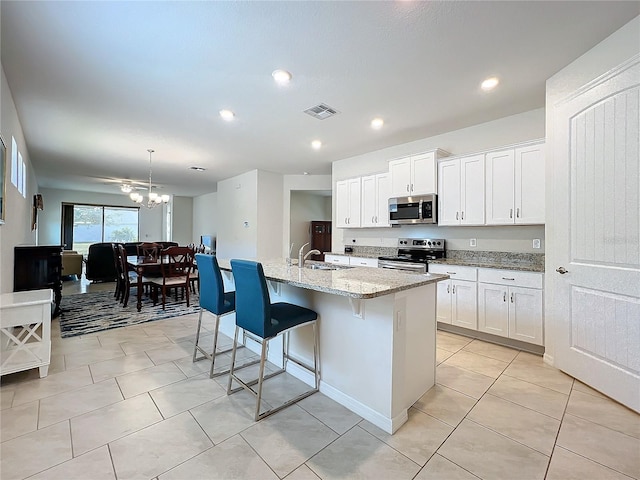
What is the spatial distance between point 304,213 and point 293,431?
7184 mm

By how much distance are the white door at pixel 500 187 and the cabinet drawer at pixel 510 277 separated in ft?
1.99

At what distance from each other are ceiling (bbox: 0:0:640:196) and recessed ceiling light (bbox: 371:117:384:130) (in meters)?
0.13

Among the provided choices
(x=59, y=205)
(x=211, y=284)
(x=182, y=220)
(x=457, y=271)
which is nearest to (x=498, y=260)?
(x=457, y=271)

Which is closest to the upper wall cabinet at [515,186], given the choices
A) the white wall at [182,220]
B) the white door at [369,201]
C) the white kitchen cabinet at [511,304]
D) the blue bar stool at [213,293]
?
the white kitchen cabinet at [511,304]

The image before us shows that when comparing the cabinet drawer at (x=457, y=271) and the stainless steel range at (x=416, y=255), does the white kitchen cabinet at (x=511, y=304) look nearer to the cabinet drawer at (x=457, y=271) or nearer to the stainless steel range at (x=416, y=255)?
the cabinet drawer at (x=457, y=271)

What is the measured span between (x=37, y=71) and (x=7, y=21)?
2.37 ft

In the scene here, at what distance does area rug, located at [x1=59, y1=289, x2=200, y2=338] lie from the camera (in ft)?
12.2

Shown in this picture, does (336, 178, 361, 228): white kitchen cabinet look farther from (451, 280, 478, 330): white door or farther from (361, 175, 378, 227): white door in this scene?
(451, 280, 478, 330): white door

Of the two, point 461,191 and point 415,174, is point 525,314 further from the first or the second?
point 415,174

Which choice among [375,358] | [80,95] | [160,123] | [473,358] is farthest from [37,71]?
[473,358]

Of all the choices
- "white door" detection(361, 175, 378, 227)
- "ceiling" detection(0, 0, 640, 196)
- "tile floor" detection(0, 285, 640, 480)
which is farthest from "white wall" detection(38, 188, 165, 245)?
"white door" detection(361, 175, 378, 227)

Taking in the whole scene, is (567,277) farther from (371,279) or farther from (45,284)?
(45,284)

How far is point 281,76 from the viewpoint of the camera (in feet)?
8.42

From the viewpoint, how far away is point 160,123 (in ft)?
12.1
